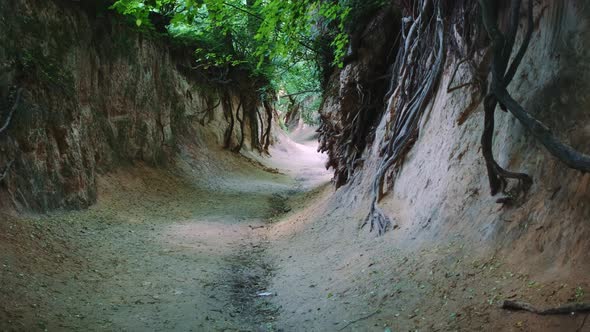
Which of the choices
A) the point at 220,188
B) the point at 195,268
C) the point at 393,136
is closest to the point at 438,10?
the point at 393,136

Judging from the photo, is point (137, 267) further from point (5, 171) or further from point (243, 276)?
point (5, 171)

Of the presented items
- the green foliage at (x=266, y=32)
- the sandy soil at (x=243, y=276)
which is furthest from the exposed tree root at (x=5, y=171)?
the green foliage at (x=266, y=32)

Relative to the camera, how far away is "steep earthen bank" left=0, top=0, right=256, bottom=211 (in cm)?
638

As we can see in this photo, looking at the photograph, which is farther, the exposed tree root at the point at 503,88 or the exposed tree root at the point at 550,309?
the exposed tree root at the point at 503,88

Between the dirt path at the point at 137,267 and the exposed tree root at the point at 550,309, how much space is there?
239cm

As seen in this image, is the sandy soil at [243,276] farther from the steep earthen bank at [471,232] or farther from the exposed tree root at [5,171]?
the exposed tree root at [5,171]

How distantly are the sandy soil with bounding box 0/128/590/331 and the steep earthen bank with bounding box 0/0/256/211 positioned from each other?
583mm

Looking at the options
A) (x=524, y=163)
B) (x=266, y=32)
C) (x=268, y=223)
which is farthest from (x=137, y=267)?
(x=524, y=163)

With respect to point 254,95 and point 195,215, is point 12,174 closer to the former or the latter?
point 195,215

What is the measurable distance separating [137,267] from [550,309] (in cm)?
484

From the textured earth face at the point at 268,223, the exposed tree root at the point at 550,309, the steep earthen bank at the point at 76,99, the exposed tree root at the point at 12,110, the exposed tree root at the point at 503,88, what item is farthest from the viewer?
the steep earthen bank at the point at 76,99

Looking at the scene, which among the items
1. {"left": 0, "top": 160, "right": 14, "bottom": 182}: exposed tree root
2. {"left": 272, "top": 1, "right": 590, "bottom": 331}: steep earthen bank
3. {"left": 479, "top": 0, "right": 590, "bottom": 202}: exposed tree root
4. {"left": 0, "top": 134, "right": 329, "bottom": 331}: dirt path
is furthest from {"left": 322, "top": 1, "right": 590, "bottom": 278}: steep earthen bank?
{"left": 0, "top": 160, "right": 14, "bottom": 182}: exposed tree root

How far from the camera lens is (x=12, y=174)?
6082 millimetres

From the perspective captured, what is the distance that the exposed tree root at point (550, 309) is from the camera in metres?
2.55
